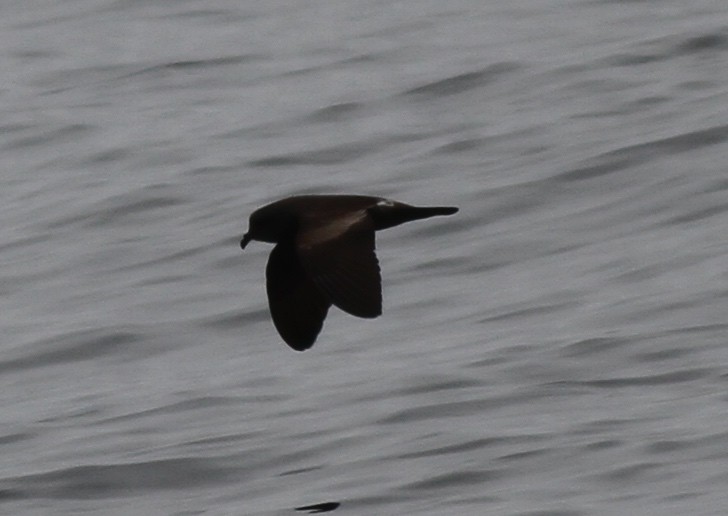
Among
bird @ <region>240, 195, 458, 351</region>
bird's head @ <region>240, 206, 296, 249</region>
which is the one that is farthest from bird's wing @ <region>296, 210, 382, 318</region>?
bird's head @ <region>240, 206, 296, 249</region>

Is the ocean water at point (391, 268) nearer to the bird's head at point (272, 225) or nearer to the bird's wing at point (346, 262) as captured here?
the bird's head at point (272, 225)

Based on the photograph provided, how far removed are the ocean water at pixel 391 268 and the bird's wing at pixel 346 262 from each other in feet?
4.88

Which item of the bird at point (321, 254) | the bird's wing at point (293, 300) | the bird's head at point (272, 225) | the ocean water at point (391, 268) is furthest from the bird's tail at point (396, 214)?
the ocean water at point (391, 268)

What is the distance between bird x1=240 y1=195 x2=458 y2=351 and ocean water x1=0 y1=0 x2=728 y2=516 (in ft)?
3.46

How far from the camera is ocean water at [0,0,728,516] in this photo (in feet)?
31.1

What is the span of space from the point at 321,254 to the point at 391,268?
434cm

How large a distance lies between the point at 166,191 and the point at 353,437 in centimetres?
409

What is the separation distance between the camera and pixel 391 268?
38.7ft

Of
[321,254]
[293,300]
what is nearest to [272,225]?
[293,300]

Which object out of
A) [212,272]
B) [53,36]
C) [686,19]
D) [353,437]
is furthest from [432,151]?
[53,36]

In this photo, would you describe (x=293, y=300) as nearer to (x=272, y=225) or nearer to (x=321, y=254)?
(x=272, y=225)

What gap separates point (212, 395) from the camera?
35.1 feet

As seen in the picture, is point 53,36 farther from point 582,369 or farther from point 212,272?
point 582,369

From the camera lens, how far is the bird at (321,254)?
7340 millimetres
